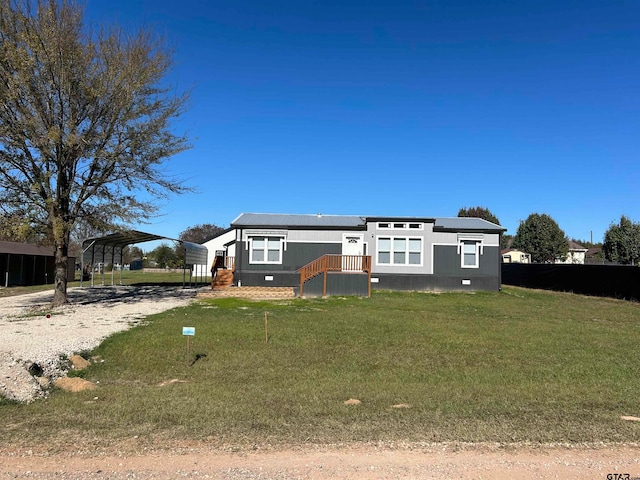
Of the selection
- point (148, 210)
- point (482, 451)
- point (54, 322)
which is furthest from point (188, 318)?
point (482, 451)

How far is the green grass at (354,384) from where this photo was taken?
4742 millimetres

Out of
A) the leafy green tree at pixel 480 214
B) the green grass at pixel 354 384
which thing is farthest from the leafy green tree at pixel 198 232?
the green grass at pixel 354 384

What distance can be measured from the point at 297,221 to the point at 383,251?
15.9 ft

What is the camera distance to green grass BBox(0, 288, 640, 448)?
474 centimetres

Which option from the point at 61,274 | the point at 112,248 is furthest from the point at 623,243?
the point at 61,274

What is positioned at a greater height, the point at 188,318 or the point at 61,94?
the point at 61,94

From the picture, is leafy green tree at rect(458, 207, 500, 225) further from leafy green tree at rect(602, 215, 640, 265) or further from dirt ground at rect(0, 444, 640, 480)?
dirt ground at rect(0, 444, 640, 480)

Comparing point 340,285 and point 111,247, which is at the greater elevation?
point 111,247

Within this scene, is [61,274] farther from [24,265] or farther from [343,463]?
[24,265]

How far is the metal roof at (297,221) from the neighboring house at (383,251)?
0.05 metres

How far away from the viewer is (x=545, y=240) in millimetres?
62000

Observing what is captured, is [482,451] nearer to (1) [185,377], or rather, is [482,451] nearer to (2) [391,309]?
(1) [185,377]

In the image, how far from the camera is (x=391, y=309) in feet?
52.4

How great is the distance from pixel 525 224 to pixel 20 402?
6790cm
